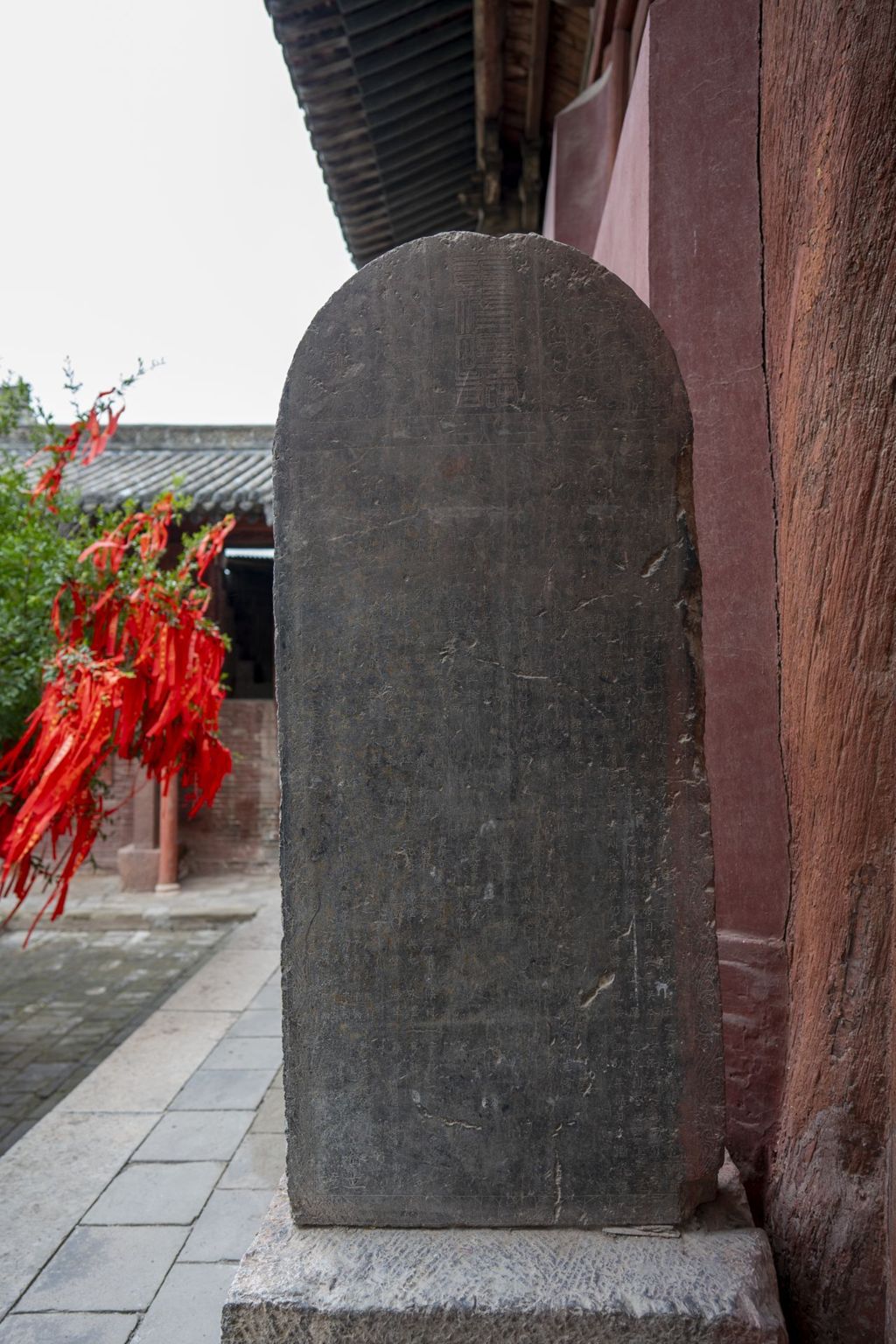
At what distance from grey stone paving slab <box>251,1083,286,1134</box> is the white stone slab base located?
203 centimetres

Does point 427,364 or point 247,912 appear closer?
point 427,364

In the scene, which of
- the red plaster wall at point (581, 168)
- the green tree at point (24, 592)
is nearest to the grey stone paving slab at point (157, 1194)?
the green tree at point (24, 592)

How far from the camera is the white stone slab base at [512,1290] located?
4.92 ft

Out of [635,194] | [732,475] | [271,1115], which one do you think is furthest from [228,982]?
[635,194]

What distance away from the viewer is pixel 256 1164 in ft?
10.9

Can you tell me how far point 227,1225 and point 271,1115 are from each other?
2.70 ft

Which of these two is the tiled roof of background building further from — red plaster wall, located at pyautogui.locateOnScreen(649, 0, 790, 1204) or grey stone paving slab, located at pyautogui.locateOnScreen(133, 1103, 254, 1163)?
red plaster wall, located at pyautogui.locateOnScreen(649, 0, 790, 1204)

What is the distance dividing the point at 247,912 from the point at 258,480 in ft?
12.8

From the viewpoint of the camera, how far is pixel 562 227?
3812mm

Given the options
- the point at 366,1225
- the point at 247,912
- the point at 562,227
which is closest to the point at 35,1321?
the point at 366,1225

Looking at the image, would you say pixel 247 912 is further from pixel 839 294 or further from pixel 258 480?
pixel 839 294

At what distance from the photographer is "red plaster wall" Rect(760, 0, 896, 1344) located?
1.65 m

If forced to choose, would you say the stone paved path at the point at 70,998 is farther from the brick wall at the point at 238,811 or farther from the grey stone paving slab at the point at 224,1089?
the brick wall at the point at 238,811

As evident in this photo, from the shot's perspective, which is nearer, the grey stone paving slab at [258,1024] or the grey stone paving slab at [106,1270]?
the grey stone paving slab at [106,1270]
